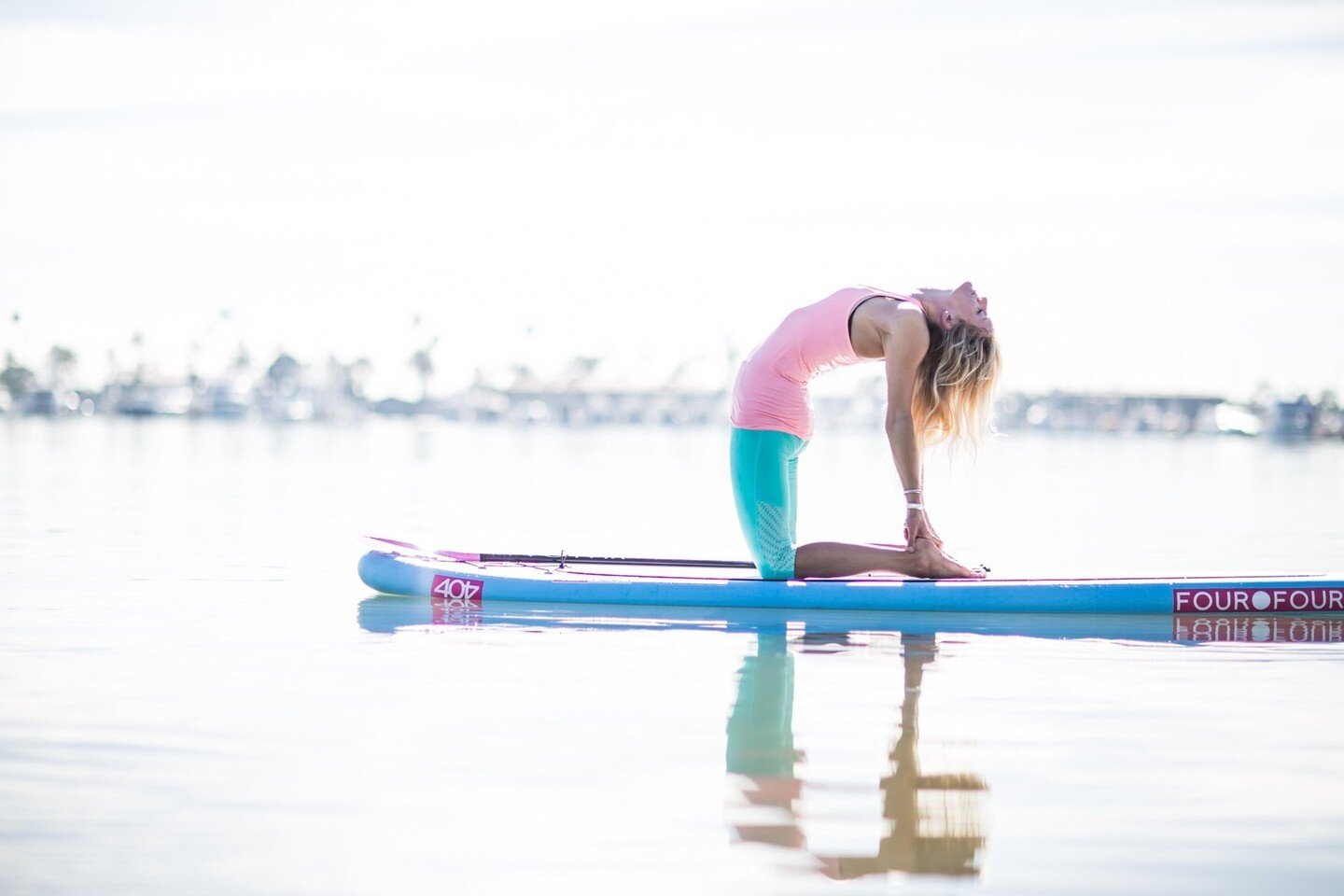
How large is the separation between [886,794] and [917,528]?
3542 mm

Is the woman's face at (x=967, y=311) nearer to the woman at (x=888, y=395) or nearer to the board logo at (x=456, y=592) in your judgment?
the woman at (x=888, y=395)

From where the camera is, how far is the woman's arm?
7387mm

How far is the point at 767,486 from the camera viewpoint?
25.9 feet

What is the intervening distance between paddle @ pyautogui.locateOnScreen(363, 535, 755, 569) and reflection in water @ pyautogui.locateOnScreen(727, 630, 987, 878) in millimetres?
2819

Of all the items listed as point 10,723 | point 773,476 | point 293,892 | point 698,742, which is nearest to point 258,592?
point 773,476

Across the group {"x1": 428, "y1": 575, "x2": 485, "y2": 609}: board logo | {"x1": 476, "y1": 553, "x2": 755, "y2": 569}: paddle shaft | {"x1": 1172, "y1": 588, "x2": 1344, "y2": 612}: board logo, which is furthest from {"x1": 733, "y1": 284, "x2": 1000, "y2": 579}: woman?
{"x1": 428, "y1": 575, "x2": 485, "y2": 609}: board logo

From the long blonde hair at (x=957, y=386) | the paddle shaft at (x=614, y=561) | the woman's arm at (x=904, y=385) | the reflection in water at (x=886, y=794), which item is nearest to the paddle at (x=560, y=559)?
the paddle shaft at (x=614, y=561)

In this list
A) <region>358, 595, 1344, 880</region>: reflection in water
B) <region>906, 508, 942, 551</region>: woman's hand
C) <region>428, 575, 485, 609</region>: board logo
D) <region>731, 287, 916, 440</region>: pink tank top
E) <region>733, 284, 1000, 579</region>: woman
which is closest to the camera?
<region>358, 595, 1344, 880</region>: reflection in water

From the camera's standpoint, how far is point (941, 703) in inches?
231

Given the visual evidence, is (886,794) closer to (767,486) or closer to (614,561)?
(767,486)

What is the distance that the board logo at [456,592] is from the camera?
8.40 meters

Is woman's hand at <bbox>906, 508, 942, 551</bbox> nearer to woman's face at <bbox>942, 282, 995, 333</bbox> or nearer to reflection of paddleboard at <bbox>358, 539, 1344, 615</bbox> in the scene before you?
reflection of paddleboard at <bbox>358, 539, 1344, 615</bbox>

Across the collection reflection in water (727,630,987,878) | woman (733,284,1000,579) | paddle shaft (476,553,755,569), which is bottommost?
reflection in water (727,630,987,878)

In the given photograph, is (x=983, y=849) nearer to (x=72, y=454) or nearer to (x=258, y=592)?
(x=258, y=592)
